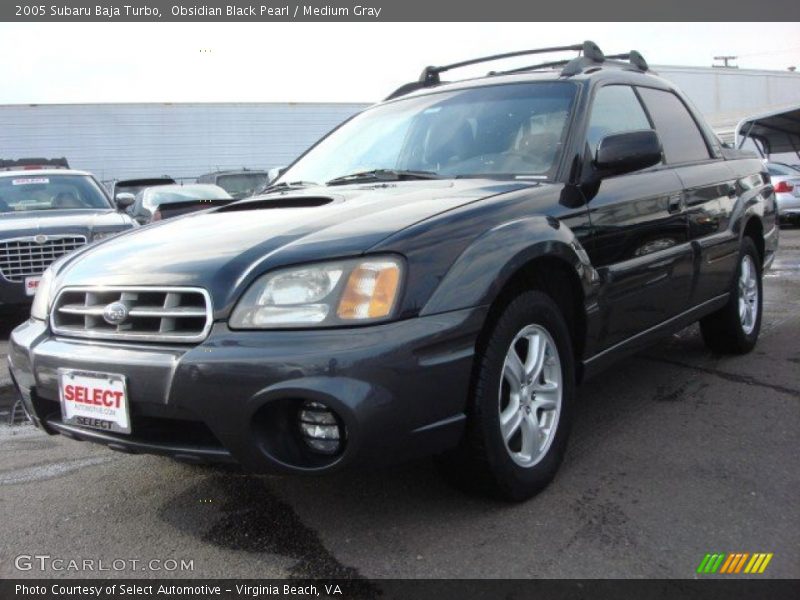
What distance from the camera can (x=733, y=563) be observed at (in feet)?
7.77

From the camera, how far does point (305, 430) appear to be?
7.71 feet

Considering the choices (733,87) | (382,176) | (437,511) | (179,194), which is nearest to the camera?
(437,511)

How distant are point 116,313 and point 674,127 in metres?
3.18

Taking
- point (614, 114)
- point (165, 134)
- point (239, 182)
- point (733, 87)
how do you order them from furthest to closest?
point (733, 87) < point (165, 134) < point (239, 182) < point (614, 114)

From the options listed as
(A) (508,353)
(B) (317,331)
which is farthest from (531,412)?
(B) (317,331)

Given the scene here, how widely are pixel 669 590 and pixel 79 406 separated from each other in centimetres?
192

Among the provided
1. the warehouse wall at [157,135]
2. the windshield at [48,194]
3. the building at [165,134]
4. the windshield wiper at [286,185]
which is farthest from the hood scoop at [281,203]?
the warehouse wall at [157,135]

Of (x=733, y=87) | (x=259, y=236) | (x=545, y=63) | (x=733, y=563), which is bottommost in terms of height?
(x=733, y=563)

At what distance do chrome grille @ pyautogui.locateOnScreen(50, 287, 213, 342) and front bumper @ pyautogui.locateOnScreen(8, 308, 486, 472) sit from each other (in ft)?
0.15

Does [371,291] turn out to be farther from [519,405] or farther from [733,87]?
[733,87]

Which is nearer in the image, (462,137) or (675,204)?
(462,137)

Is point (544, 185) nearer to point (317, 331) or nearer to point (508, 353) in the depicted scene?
point (508, 353)

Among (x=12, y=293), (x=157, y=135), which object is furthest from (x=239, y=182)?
(x=12, y=293)

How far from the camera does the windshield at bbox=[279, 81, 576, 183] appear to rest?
11.0 feet
